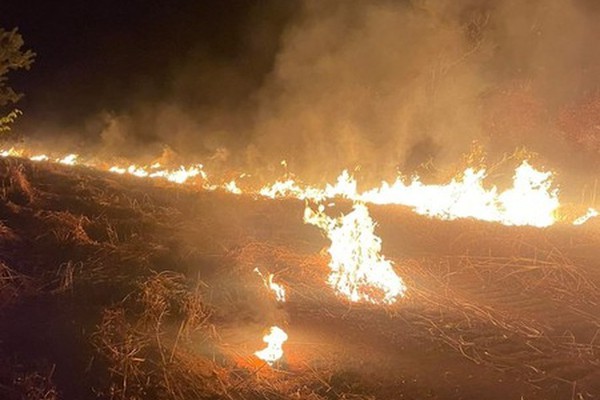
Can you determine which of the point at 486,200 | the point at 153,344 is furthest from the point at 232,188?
the point at 153,344

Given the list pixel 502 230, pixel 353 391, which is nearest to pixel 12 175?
pixel 353 391

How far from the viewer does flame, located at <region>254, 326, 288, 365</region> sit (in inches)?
220

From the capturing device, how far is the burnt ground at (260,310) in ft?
15.8

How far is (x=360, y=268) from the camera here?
7.71m

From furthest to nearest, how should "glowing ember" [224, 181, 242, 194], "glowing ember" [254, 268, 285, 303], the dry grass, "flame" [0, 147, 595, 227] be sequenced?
"glowing ember" [224, 181, 242, 194] → "flame" [0, 147, 595, 227] → "glowing ember" [254, 268, 285, 303] → the dry grass

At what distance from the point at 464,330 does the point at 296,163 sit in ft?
39.3

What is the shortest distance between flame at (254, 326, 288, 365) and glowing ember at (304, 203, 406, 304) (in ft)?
5.18

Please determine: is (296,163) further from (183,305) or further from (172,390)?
(172,390)

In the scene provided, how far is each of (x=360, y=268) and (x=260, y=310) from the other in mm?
1849

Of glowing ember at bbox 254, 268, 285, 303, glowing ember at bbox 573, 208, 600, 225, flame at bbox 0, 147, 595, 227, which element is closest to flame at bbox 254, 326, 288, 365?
glowing ember at bbox 254, 268, 285, 303

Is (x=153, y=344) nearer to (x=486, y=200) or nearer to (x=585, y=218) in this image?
(x=486, y=200)

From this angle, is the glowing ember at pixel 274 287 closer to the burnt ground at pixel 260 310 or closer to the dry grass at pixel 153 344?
the burnt ground at pixel 260 310

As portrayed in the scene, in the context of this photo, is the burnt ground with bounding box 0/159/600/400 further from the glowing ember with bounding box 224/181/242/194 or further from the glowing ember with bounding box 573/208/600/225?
the glowing ember with bounding box 224/181/242/194

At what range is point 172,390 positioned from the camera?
4523mm
